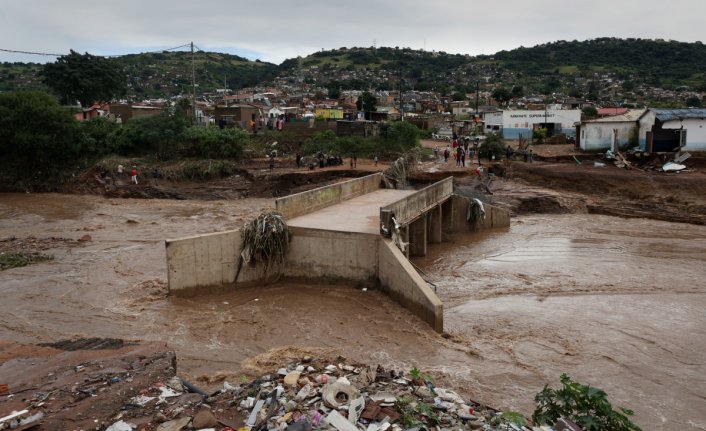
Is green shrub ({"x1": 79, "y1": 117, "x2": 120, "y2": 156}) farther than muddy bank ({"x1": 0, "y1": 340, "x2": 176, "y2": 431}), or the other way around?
green shrub ({"x1": 79, "y1": 117, "x2": 120, "y2": 156})

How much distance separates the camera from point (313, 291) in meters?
16.0

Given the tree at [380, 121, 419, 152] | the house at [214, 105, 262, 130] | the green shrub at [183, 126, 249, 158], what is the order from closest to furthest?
the green shrub at [183, 126, 249, 158]
the tree at [380, 121, 419, 152]
the house at [214, 105, 262, 130]

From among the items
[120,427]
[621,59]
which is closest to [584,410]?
[120,427]

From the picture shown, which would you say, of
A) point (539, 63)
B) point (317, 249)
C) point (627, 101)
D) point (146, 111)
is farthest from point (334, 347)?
point (539, 63)

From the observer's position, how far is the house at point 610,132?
3653 cm

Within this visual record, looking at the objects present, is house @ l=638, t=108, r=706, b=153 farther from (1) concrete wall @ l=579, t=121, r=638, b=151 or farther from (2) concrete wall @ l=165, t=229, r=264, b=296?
(2) concrete wall @ l=165, t=229, r=264, b=296

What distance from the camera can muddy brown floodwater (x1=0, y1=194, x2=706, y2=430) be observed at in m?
11.3

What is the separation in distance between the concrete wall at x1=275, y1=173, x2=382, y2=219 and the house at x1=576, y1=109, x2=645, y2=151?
1956 cm

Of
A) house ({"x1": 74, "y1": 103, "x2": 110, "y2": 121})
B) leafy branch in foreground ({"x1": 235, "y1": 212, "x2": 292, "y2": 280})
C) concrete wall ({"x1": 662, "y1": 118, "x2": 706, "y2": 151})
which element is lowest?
leafy branch in foreground ({"x1": 235, "y1": 212, "x2": 292, "y2": 280})

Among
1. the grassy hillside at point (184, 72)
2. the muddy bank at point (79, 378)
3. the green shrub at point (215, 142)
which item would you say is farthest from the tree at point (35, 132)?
the grassy hillside at point (184, 72)

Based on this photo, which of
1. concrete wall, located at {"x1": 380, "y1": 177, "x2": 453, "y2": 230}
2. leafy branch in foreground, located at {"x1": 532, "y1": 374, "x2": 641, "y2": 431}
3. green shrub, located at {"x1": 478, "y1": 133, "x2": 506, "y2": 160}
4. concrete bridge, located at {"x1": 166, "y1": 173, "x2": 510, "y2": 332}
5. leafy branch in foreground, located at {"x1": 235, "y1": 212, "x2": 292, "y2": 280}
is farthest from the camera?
green shrub, located at {"x1": 478, "y1": 133, "x2": 506, "y2": 160}

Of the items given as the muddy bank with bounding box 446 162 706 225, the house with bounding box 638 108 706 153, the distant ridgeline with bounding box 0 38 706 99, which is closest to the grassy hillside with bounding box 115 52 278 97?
the distant ridgeline with bounding box 0 38 706 99

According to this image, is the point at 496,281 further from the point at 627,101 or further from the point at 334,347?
the point at 627,101

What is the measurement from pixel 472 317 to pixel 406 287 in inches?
76.0
